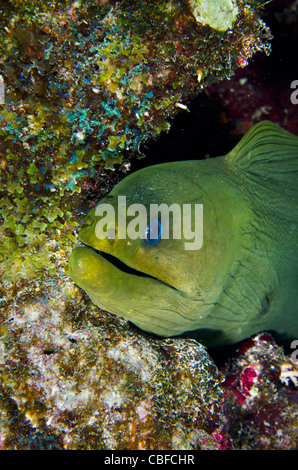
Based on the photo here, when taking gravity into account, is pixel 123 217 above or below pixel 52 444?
above

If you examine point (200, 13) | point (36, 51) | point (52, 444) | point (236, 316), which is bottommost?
point (52, 444)

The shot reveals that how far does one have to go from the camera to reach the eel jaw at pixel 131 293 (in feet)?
6.76

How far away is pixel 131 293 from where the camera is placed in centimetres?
222

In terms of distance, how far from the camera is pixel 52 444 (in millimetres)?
2264

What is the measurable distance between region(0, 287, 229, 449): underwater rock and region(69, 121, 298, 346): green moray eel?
278 mm

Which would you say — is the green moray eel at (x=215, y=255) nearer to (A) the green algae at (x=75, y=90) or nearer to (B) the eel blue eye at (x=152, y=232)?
(B) the eel blue eye at (x=152, y=232)

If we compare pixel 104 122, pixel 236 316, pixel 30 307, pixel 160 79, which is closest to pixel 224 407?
pixel 236 316

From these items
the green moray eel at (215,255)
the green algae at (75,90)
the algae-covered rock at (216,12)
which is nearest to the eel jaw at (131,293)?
the green moray eel at (215,255)

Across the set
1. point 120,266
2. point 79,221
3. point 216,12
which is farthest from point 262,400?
point 216,12

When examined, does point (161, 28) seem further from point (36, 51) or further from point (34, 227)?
point (34, 227)

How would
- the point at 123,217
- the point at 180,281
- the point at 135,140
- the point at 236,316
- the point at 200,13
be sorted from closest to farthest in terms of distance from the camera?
the point at 123,217 < the point at 180,281 < the point at 200,13 < the point at 135,140 < the point at 236,316

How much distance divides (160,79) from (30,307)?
7.14 ft

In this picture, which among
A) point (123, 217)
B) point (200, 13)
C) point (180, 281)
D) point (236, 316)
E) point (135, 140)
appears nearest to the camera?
point (123, 217)

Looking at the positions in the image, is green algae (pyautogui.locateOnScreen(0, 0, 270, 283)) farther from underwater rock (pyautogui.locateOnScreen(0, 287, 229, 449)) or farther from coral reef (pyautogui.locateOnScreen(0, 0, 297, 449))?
underwater rock (pyautogui.locateOnScreen(0, 287, 229, 449))
